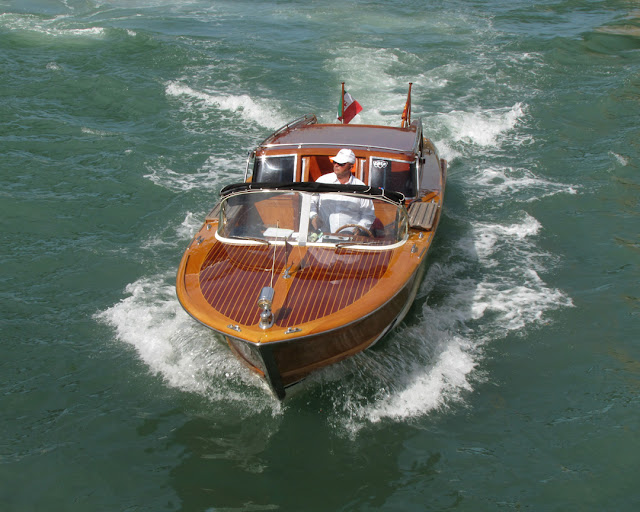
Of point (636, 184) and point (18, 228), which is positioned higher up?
point (636, 184)

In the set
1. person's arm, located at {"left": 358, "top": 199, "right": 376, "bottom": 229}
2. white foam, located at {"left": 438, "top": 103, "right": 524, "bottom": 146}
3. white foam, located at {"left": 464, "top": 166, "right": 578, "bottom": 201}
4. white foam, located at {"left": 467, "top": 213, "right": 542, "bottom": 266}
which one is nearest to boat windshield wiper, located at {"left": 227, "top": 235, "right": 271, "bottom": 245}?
person's arm, located at {"left": 358, "top": 199, "right": 376, "bottom": 229}

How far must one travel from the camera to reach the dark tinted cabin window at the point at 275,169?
820cm

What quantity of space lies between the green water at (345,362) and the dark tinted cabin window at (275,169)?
1862 millimetres

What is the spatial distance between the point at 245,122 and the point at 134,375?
27.9 ft

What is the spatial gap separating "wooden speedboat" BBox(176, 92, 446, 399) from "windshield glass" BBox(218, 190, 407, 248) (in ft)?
0.04

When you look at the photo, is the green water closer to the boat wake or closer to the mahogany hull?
the boat wake

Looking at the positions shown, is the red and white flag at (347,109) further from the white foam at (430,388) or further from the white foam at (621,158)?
the white foam at (621,158)

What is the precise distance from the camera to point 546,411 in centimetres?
599

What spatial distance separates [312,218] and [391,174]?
1.91 m

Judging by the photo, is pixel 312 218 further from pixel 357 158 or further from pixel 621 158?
pixel 621 158

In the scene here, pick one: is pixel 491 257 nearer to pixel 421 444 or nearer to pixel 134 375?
pixel 421 444

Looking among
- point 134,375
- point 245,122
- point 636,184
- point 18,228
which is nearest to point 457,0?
point 245,122

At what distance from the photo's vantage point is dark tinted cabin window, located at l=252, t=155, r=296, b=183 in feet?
26.9

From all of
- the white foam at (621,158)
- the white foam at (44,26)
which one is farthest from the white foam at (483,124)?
the white foam at (44,26)
